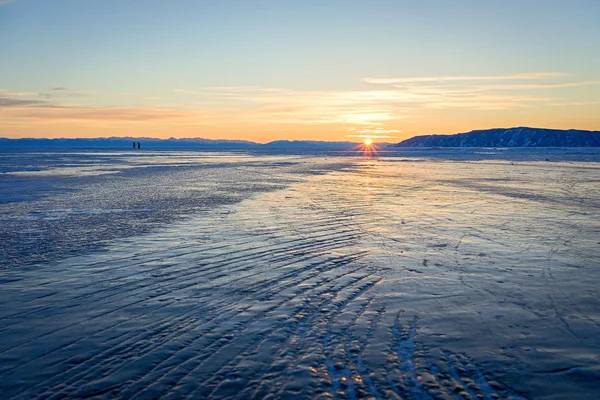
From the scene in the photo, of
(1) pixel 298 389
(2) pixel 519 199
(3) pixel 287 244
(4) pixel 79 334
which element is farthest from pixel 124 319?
(2) pixel 519 199

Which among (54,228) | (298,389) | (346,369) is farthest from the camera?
(54,228)

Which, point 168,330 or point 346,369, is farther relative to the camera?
point 168,330

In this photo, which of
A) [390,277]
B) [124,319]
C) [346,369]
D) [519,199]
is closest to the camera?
[346,369]

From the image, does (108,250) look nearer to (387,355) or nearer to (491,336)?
(387,355)

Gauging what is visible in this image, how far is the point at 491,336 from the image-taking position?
272 inches

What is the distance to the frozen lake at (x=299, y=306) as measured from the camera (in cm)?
564

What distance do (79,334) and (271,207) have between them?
12.8 metres

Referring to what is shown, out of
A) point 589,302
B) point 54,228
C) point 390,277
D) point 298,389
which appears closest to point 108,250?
point 54,228

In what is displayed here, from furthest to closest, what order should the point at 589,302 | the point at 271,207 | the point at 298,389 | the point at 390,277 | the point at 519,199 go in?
the point at 519,199
the point at 271,207
the point at 390,277
the point at 589,302
the point at 298,389

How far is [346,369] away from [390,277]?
4.15m

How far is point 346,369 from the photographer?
5887 millimetres

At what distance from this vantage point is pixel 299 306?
8.05 meters

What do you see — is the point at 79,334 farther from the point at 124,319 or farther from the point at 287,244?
the point at 287,244

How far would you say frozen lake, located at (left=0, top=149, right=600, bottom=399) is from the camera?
564 cm
